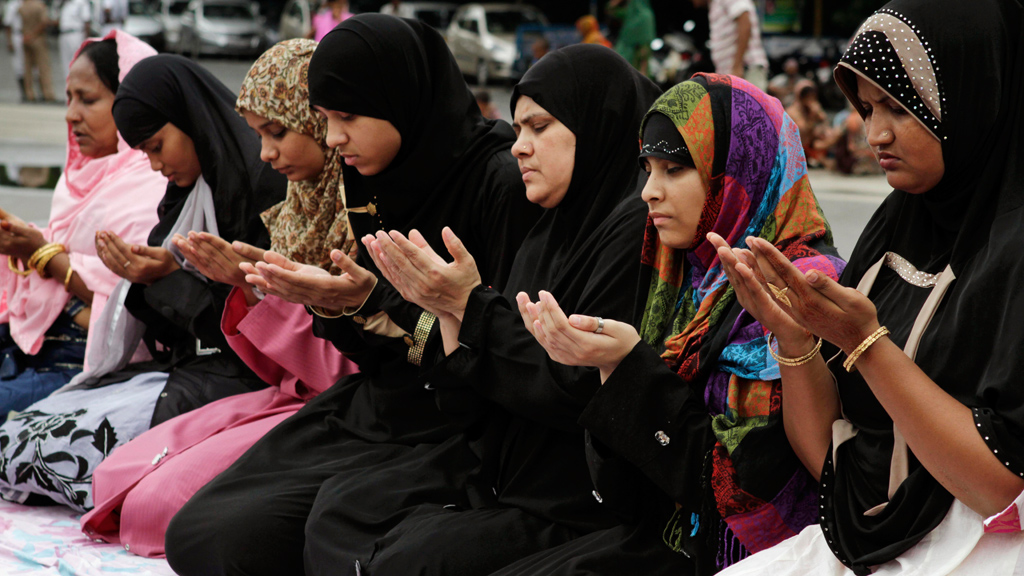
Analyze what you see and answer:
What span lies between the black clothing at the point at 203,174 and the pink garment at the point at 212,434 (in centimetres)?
16

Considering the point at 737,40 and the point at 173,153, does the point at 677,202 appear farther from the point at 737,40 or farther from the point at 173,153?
the point at 737,40

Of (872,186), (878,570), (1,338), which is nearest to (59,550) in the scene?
(1,338)

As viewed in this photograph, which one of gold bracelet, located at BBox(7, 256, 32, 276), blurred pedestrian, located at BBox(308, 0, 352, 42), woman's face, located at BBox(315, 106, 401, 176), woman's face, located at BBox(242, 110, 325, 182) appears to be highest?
woman's face, located at BBox(315, 106, 401, 176)

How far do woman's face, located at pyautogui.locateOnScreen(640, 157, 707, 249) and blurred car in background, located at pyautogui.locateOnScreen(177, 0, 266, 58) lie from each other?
1844 centimetres

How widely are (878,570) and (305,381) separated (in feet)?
6.20

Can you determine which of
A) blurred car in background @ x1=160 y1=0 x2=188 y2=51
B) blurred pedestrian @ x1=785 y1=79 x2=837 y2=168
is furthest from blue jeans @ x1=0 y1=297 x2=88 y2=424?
blurred car in background @ x1=160 y1=0 x2=188 y2=51

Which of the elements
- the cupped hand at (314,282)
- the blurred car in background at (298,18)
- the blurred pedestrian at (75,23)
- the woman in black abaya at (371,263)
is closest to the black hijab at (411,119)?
the woman in black abaya at (371,263)

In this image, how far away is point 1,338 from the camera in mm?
3766

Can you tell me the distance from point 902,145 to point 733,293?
403 mm

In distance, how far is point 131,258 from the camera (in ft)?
10.2

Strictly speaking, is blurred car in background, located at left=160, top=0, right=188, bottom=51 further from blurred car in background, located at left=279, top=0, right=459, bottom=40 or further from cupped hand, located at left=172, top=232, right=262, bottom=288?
cupped hand, located at left=172, top=232, right=262, bottom=288

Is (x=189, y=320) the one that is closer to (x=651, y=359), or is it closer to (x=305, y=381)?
(x=305, y=381)

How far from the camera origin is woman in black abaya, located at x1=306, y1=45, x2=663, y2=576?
2125mm

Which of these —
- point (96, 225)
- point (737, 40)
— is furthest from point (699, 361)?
point (737, 40)
